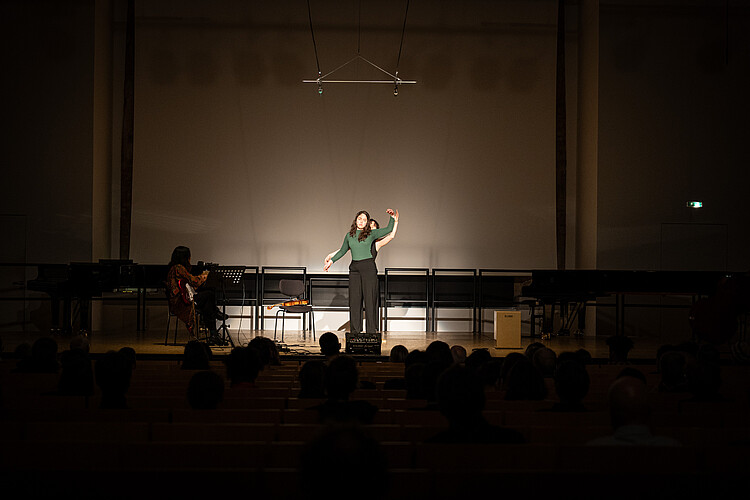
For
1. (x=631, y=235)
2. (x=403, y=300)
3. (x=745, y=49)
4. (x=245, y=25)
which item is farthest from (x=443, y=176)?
(x=745, y=49)

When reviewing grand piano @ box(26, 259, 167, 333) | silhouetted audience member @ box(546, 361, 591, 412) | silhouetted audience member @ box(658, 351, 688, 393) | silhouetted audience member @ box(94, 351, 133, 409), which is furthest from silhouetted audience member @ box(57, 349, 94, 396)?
grand piano @ box(26, 259, 167, 333)

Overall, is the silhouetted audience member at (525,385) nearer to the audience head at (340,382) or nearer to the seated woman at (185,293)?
the audience head at (340,382)

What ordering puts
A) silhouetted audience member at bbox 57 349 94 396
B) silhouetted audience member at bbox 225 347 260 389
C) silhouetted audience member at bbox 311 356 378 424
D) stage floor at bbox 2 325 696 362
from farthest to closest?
stage floor at bbox 2 325 696 362 → silhouetted audience member at bbox 225 347 260 389 → silhouetted audience member at bbox 57 349 94 396 → silhouetted audience member at bbox 311 356 378 424

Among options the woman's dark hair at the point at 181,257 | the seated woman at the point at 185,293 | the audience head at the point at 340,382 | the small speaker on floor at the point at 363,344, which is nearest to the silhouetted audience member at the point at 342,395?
the audience head at the point at 340,382

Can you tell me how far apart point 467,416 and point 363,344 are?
444 cm

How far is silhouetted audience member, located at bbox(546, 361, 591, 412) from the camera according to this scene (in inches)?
117

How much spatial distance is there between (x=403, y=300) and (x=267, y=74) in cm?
446

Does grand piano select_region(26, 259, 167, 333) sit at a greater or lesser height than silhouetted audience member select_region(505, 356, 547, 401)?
greater

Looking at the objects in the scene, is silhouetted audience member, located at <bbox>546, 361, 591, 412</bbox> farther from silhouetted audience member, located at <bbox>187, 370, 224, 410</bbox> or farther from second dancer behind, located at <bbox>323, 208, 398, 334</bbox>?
second dancer behind, located at <bbox>323, 208, 398, 334</bbox>

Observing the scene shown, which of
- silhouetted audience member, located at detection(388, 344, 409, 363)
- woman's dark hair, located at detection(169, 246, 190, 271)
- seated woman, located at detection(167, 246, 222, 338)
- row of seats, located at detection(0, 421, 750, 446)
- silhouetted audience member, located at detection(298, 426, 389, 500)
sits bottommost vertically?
silhouetted audience member, located at detection(388, 344, 409, 363)

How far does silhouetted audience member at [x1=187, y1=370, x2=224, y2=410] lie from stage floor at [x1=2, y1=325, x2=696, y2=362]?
4159 mm

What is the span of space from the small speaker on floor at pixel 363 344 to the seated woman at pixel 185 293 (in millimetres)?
2026

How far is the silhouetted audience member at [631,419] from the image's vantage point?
86.4 inches

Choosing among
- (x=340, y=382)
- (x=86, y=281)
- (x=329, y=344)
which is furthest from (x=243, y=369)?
(x=86, y=281)
